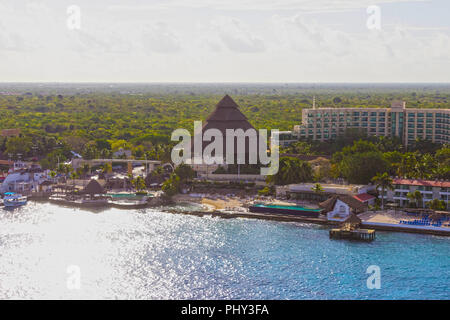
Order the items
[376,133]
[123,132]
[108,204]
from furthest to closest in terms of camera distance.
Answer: [123,132] < [376,133] < [108,204]

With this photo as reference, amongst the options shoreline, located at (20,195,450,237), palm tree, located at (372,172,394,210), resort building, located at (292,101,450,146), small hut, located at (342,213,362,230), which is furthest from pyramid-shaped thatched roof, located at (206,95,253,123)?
small hut, located at (342,213,362,230)

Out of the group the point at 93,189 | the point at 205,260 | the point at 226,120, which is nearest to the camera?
the point at 205,260

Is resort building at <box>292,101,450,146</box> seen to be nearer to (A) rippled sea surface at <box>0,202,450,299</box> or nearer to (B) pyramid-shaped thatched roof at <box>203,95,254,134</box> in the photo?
(B) pyramid-shaped thatched roof at <box>203,95,254,134</box>

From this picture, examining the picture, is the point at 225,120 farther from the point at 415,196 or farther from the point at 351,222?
the point at 351,222

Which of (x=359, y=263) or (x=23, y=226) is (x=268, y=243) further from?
(x=23, y=226)

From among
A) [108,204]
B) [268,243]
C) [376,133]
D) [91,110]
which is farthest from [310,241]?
[91,110]

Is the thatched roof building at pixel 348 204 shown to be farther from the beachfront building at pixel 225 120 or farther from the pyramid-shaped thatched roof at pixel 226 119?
the pyramid-shaped thatched roof at pixel 226 119

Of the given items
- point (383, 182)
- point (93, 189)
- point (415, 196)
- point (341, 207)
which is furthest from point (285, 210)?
point (93, 189)
